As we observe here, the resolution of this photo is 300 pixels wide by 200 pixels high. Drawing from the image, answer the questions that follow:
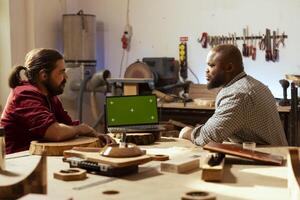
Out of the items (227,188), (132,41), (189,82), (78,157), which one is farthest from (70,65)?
(227,188)

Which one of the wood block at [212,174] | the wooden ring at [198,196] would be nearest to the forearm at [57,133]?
the wood block at [212,174]

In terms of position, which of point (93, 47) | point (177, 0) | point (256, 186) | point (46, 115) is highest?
point (177, 0)

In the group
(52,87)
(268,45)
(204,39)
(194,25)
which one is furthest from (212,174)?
(194,25)

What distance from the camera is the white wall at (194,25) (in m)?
4.50

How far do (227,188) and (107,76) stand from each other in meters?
3.34

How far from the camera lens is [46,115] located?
7.48 ft

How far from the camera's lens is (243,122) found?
240 cm

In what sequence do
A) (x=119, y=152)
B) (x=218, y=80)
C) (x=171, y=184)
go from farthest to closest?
1. (x=218, y=80)
2. (x=119, y=152)
3. (x=171, y=184)

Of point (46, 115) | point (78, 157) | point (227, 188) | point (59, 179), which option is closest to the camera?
point (227, 188)

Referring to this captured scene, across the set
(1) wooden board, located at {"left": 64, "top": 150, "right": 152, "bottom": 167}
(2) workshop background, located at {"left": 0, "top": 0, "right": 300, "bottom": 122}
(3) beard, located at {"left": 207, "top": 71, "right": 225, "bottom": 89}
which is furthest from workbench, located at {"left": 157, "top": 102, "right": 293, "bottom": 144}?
(1) wooden board, located at {"left": 64, "top": 150, "right": 152, "bottom": 167}

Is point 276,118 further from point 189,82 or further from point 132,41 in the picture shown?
point 132,41

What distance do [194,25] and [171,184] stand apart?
3571 mm

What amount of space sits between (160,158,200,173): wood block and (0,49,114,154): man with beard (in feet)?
1.91

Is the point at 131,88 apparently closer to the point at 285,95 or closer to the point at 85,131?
the point at 285,95
